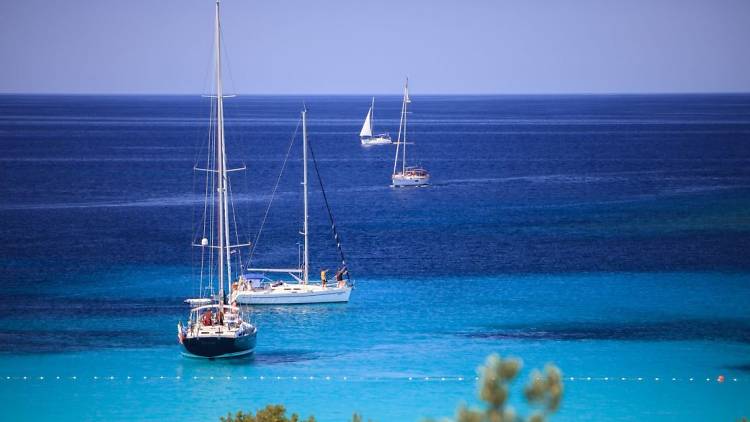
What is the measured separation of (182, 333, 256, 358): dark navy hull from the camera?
40.6 meters

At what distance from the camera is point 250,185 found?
10288 centimetres

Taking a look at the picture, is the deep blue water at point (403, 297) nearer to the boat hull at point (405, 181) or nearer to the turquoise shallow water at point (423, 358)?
the turquoise shallow water at point (423, 358)

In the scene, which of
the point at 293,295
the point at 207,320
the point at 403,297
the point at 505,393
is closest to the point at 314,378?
the point at 207,320

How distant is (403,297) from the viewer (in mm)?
52188

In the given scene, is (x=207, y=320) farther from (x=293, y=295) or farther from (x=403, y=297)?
(x=403, y=297)

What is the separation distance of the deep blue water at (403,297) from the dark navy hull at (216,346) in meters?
0.40

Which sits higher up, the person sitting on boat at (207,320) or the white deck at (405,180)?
the person sitting on boat at (207,320)

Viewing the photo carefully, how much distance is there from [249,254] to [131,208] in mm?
23906

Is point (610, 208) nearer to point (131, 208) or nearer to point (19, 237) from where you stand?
point (131, 208)

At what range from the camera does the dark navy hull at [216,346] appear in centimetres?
4059

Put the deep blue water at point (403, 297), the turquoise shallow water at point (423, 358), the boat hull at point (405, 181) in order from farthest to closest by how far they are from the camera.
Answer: the boat hull at point (405, 181)
the deep blue water at point (403, 297)
the turquoise shallow water at point (423, 358)

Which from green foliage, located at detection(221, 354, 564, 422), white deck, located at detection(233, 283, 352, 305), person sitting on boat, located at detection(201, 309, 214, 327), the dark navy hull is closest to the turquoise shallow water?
the dark navy hull

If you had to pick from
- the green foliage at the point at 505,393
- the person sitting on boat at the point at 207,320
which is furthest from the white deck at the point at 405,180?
the green foliage at the point at 505,393

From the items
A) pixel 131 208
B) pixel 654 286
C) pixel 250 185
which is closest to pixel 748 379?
pixel 654 286
